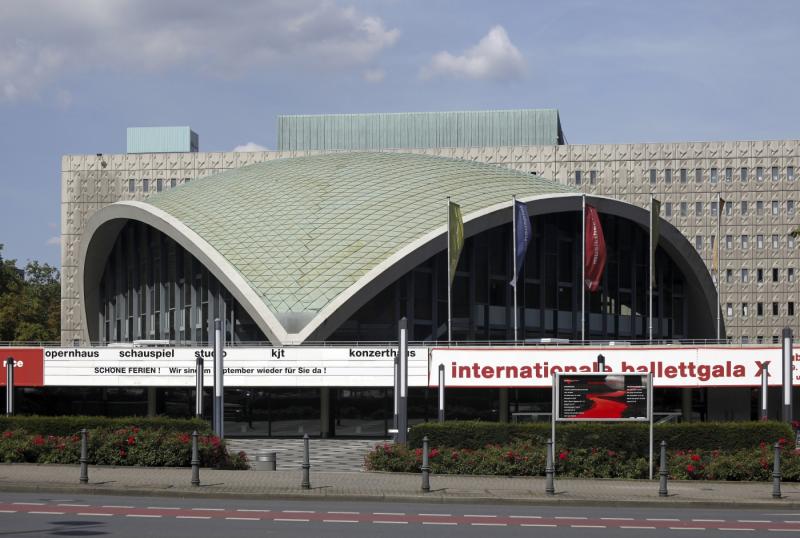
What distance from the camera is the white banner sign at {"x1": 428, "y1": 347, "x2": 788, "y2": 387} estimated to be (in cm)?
5075

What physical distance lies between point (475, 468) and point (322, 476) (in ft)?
12.7

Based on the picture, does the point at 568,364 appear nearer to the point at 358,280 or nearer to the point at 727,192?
the point at 358,280

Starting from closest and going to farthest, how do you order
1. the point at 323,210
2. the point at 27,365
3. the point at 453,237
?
1. the point at 27,365
2. the point at 453,237
3. the point at 323,210

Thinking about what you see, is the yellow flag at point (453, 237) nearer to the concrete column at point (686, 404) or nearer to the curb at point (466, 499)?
the concrete column at point (686, 404)

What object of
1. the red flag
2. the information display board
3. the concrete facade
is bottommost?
the information display board

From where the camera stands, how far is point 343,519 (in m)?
21.8

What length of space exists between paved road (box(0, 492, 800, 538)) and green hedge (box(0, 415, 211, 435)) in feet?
21.9

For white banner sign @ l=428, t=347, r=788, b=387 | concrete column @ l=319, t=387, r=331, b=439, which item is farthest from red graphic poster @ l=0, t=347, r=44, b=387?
white banner sign @ l=428, t=347, r=788, b=387

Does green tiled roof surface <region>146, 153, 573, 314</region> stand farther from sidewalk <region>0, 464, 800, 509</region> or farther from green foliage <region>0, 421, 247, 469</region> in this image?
sidewalk <region>0, 464, 800, 509</region>

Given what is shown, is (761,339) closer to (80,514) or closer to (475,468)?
(475,468)

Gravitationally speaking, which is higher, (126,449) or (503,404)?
(126,449)

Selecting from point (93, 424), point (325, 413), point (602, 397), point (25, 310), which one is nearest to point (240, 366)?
point (325, 413)

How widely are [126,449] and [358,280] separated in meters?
28.7

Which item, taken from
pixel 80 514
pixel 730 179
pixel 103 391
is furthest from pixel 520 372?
pixel 730 179
